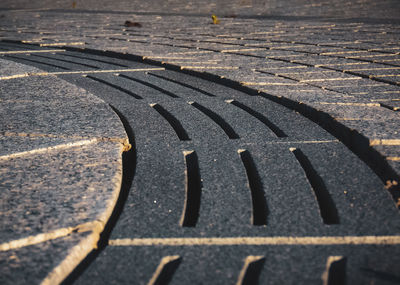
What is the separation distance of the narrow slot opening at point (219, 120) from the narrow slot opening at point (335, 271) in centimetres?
117

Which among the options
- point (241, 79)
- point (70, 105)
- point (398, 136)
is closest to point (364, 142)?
point (398, 136)

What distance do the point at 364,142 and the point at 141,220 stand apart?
4.28 feet

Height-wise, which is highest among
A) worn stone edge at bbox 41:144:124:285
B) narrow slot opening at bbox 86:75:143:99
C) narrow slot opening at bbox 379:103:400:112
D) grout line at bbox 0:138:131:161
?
narrow slot opening at bbox 86:75:143:99

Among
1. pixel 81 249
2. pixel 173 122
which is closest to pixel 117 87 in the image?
pixel 173 122

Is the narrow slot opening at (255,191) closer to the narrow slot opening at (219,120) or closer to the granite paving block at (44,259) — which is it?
the narrow slot opening at (219,120)

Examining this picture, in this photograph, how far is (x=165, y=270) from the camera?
1.38 meters

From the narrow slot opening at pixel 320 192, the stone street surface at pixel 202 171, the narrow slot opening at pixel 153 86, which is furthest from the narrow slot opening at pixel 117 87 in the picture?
the narrow slot opening at pixel 320 192

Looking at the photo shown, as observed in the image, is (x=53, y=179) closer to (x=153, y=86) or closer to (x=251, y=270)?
(x=251, y=270)

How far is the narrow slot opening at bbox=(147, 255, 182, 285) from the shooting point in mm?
1326

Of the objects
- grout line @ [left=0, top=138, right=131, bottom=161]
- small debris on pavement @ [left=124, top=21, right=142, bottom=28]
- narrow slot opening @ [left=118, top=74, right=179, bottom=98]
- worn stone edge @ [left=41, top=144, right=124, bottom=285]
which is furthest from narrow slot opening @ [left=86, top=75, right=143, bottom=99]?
small debris on pavement @ [left=124, top=21, right=142, bottom=28]

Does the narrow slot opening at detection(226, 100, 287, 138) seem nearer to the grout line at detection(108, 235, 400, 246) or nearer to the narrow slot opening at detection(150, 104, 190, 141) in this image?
the narrow slot opening at detection(150, 104, 190, 141)

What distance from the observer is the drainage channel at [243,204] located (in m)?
1.38

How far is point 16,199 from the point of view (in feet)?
5.67

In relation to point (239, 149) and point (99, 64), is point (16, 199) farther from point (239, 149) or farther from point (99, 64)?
point (99, 64)
